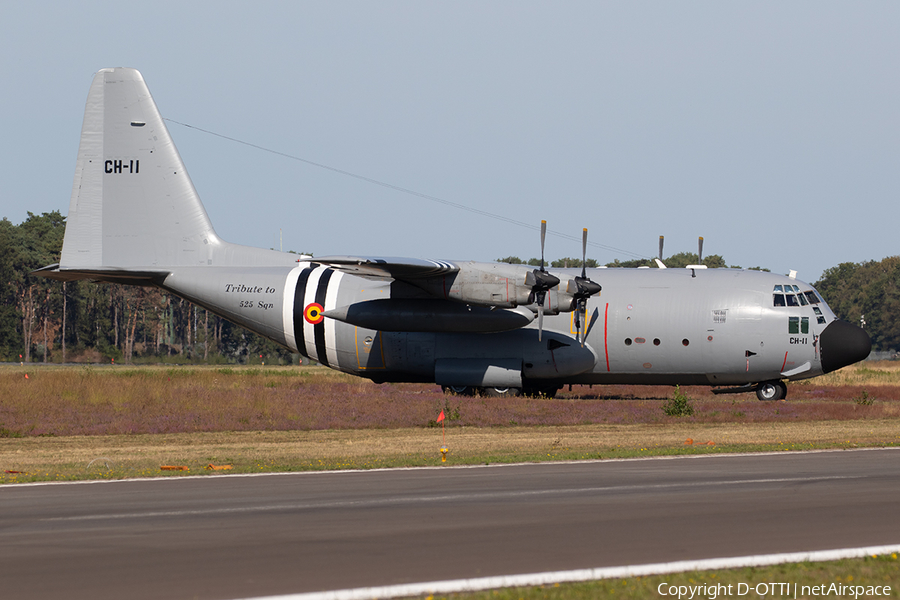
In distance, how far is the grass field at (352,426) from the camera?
19.7m

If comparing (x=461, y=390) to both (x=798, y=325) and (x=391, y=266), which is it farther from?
(x=798, y=325)

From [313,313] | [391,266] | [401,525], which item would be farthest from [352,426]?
[401,525]

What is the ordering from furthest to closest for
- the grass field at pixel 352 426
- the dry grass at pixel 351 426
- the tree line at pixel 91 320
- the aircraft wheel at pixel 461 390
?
the tree line at pixel 91 320
the aircraft wheel at pixel 461 390
the dry grass at pixel 351 426
the grass field at pixel 352 426

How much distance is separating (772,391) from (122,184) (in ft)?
79.8

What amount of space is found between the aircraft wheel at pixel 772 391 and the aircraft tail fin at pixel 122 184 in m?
21.6

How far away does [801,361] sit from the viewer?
3142 centimetres

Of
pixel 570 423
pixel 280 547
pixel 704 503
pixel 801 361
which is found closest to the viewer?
pixel 280 547

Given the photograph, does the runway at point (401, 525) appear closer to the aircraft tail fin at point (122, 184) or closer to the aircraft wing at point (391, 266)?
the aircraft wing at point (391, 266)

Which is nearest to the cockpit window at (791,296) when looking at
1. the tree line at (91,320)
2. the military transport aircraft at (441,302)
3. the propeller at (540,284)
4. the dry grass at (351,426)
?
the military transport aircraft at (441,302)

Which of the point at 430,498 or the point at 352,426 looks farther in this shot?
the point at 352,426

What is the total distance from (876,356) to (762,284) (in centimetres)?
10934

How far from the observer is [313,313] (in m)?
33.6

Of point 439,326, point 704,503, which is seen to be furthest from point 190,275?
point 704,503

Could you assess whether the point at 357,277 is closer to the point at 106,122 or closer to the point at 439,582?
the point at 106,122
